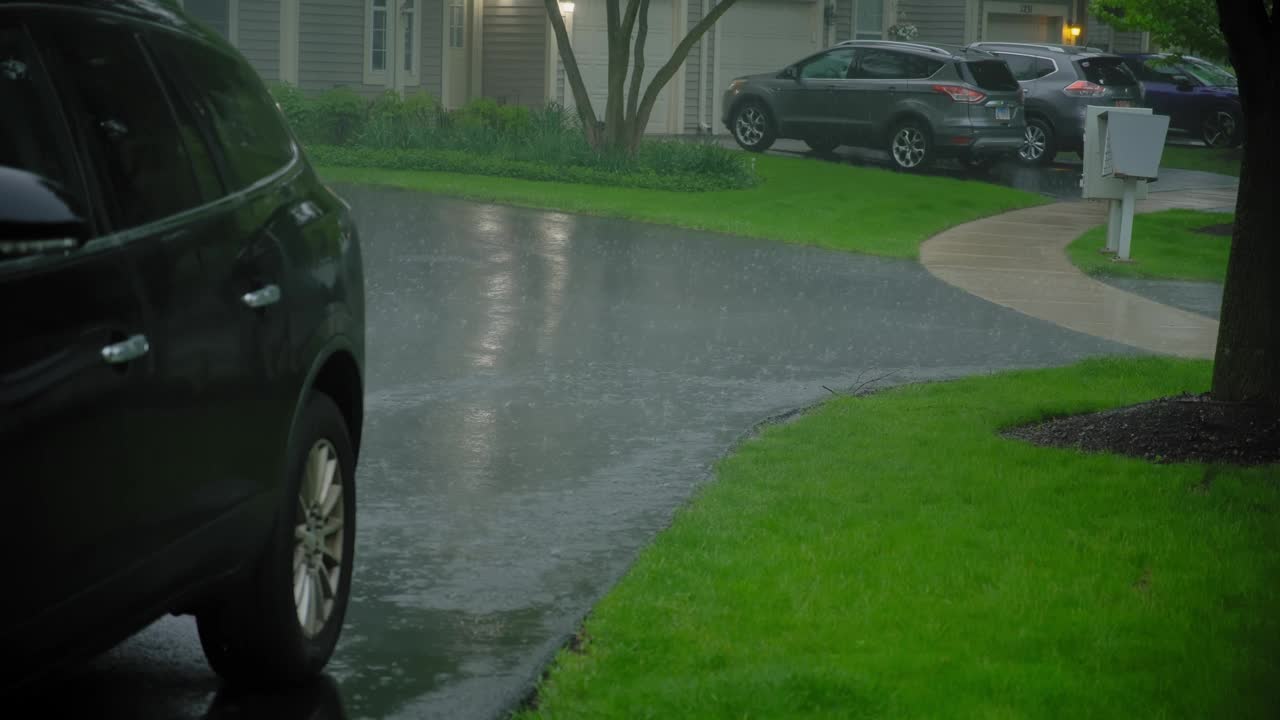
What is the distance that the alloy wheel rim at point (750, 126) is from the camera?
30.8 meters

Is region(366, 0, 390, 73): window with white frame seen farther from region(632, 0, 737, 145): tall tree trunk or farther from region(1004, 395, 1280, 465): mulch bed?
region(1004, 395, 1280, 465): mulch bed

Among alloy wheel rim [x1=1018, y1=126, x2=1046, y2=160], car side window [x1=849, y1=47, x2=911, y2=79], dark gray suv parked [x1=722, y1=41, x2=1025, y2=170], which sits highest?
car side window [x1=849, y1=47, x2=911, y2=79]

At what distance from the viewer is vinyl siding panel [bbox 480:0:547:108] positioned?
35.7 metres

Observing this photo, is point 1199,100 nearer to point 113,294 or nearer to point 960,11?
point 960,11

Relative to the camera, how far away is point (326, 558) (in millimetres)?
5273

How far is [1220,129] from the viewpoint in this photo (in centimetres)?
3575

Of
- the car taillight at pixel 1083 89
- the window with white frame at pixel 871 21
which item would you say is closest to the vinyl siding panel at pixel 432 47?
the window with white frame at pixel 871 21

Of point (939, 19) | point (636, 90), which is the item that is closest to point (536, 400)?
point (636, 90)

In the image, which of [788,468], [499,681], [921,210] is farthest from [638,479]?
[921,210]

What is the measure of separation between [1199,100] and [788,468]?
29.6 meters

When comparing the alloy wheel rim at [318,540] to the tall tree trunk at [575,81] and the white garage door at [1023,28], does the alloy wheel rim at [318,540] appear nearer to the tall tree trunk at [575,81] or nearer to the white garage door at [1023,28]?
the tall tree trunk at [575,81]

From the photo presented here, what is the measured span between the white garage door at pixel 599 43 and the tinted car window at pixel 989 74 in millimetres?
9888

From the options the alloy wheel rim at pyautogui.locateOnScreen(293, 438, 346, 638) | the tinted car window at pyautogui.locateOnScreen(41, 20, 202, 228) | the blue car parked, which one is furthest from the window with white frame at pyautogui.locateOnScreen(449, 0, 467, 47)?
the tinted car window at pyautogui.locateOnScreen(41, 20, 202, 228)

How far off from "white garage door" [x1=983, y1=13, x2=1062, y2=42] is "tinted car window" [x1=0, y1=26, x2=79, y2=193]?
39334 millimetres
